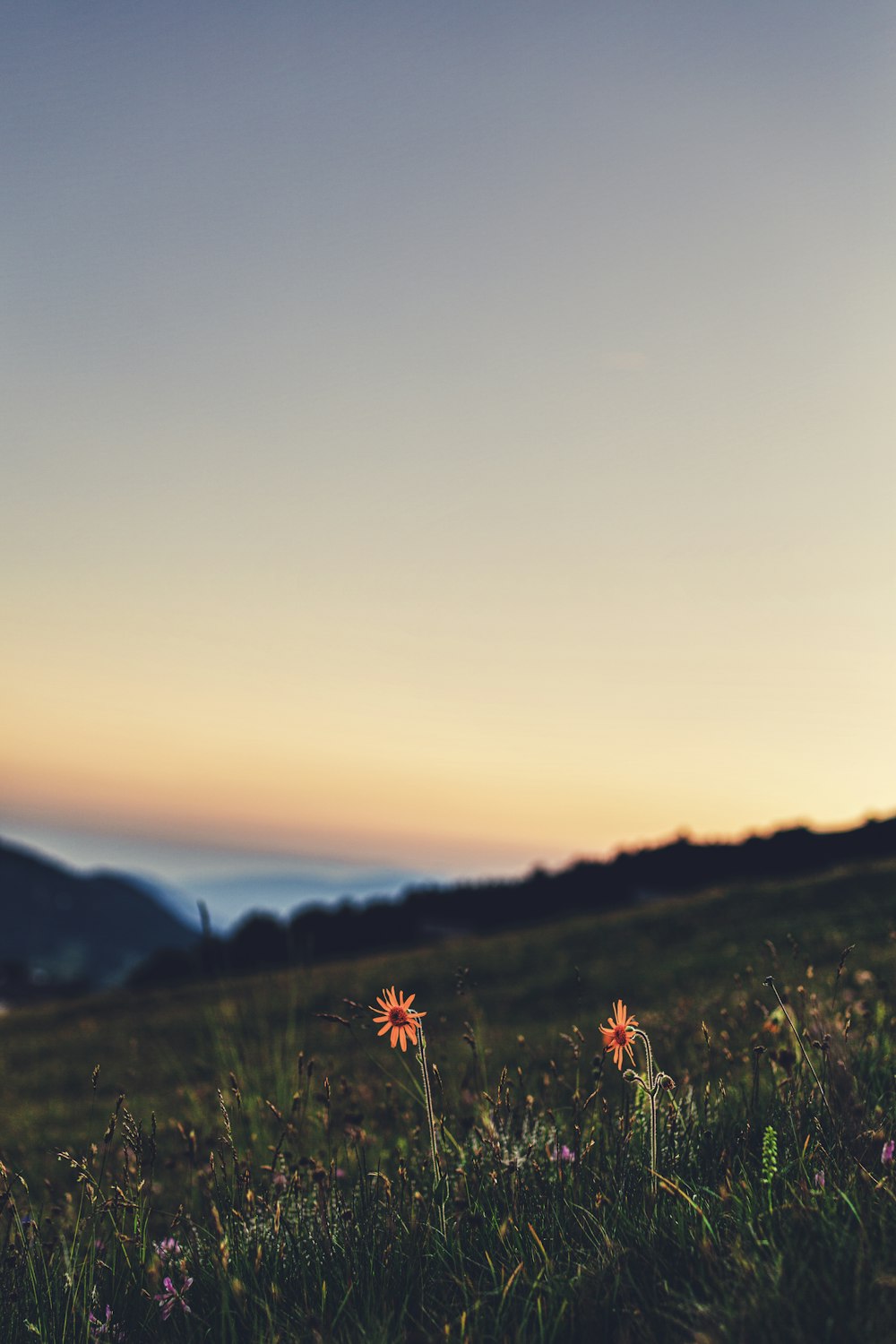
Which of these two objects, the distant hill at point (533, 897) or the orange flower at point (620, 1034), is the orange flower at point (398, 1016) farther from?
the distant hill at point (533, 897)

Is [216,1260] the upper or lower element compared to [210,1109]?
upper

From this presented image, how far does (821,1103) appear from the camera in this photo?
12.4 feet

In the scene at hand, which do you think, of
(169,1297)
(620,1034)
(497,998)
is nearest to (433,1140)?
(620,1034)

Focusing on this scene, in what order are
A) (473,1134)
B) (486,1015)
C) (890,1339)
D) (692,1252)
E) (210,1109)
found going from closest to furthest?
(890,1339), (692,1252), (473,1134), (210,1109), (486,1015)

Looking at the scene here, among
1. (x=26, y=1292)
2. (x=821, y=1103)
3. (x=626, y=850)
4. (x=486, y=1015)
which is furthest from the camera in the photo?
(x=626, y=850)

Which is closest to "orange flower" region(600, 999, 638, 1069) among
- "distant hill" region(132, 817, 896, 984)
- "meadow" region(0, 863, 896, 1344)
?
"meadow" region(0, 863, 896, 1344)

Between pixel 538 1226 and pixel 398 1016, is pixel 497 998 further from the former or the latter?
pixel 398 1016

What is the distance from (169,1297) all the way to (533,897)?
41389 millimetres

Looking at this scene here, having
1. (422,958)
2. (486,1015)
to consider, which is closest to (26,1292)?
(486,1015)

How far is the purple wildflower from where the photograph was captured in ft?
10.6

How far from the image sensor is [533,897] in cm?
4353

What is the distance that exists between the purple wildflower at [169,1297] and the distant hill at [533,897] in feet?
103

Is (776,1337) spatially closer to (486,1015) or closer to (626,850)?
(486,1015)

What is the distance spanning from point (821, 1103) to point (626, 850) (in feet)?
131
